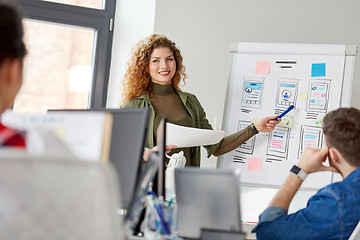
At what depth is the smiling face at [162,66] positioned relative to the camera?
10.2 ft

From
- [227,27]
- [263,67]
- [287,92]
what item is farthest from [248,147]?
[227,27]

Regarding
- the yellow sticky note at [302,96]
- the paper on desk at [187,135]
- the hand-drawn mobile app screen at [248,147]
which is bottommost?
the hand-drawn mobile app screen at [248,147]

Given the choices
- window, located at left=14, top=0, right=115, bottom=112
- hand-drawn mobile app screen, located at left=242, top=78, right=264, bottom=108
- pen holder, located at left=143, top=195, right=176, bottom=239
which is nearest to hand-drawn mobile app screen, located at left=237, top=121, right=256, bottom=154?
hand-drawn mobile app screen, located at left=242, top=78, right=264, bottom=108

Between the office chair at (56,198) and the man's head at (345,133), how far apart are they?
1.28 metres

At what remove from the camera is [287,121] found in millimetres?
3264

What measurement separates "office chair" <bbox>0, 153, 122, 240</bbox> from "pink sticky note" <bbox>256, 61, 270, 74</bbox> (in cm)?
277

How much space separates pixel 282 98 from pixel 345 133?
4.93 ft

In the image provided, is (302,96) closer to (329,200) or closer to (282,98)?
(282,98)

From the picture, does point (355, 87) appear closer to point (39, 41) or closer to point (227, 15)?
point (227, 15)

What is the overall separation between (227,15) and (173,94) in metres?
1.00

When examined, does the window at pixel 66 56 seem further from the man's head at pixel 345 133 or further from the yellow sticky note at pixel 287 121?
the man's head at pixel 345 133

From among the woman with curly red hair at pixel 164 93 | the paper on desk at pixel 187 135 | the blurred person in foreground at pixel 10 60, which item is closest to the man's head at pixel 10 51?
the blurred person in foreground at pixel 10 60

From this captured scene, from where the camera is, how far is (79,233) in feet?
2.31

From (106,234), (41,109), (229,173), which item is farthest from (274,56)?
(106,234)
